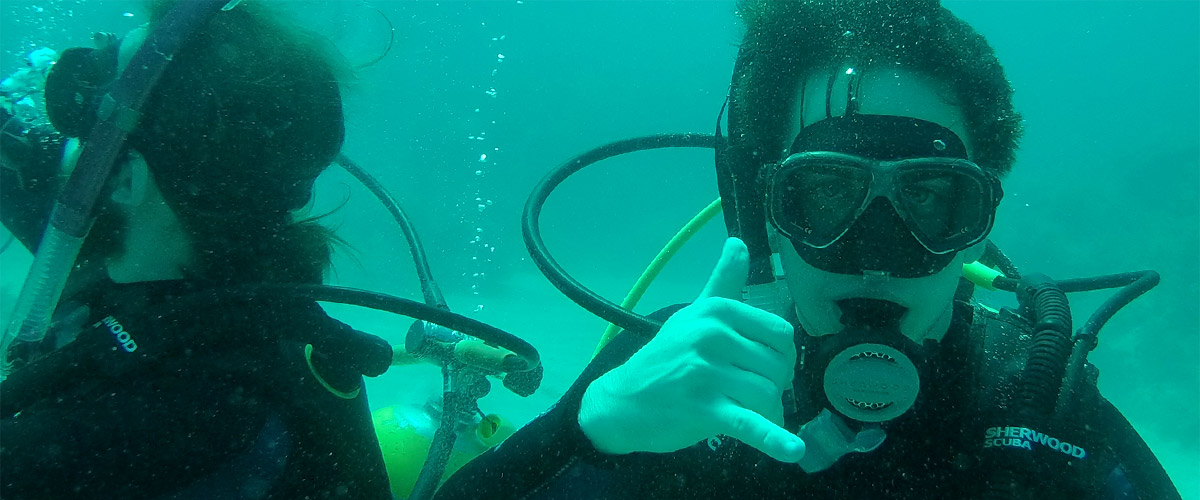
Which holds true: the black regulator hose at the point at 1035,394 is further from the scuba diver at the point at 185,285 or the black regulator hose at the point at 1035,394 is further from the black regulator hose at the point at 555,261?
the scuba diver at the point at 185,285

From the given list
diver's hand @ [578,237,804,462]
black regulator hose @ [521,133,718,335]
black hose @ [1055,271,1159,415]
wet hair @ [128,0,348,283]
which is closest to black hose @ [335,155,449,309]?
black regulator hose @ [521,133,718,335]

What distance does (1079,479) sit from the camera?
1.68m

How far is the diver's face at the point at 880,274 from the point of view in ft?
5.92

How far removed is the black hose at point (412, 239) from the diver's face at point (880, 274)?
1.67 metres

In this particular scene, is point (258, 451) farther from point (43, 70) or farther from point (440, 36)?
point (440, 36)

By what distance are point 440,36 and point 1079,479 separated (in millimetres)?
28995

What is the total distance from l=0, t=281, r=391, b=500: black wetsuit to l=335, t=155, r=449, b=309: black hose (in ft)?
2.64

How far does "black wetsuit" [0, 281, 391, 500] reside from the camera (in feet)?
5.24

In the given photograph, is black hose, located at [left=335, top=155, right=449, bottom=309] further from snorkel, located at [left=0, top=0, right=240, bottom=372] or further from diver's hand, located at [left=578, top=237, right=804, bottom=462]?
diver's hand, located at [left=578, top=237, right=804, bottom=462]

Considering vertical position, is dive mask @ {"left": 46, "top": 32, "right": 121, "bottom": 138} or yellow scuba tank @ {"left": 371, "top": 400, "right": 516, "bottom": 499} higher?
dive mask @ {"left": 46, "top": 32, "right": 121, "bottom": 138}

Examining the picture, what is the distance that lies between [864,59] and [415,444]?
322cm

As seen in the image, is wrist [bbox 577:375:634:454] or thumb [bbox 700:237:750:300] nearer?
thumb [bbox 700:237:750:300]

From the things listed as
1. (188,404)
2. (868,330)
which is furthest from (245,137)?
→ (868,330)

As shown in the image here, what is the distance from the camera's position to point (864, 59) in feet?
6.54
